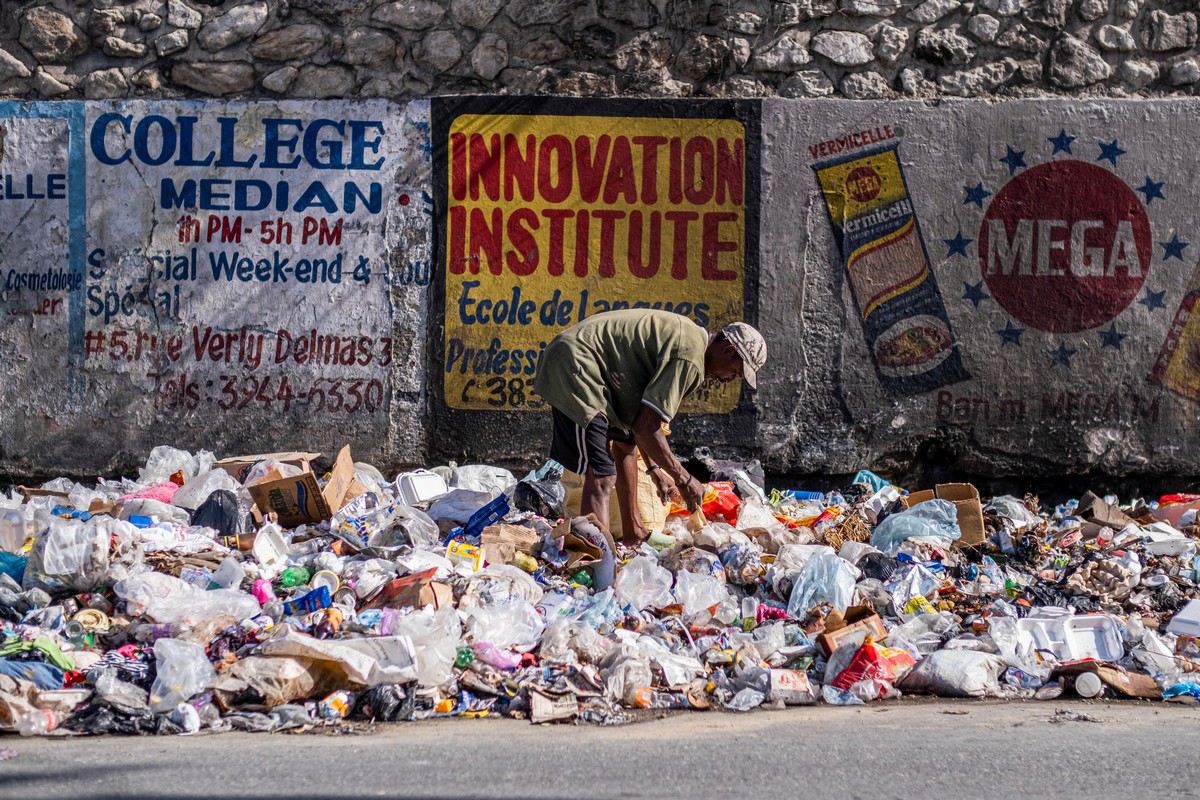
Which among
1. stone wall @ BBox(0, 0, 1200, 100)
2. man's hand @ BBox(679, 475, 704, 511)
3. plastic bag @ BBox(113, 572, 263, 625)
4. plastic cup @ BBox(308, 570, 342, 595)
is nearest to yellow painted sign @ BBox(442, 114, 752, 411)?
stone wall @ BBox(0, 0, 1200, 100)

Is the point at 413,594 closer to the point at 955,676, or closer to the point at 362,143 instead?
the point at 955,676

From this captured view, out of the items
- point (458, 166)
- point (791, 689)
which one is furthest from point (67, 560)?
point (458, 166)

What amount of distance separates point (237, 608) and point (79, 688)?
2.25 feet

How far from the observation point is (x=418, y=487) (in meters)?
6.26

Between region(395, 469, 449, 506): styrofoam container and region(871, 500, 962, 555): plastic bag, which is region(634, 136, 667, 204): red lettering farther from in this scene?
region(871, 500, 962, 555): plastic bag

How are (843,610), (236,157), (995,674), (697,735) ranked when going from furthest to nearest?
1. (236,157)
2. (843,610)
3. (995,674)
4. (697,735)

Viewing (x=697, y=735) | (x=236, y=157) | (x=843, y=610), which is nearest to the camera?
(x=697, y=735)

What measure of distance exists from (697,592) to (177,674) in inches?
80.0

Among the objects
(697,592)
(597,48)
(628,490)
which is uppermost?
(597,48)

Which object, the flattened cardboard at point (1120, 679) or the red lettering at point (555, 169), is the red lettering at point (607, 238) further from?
the flattened cardboard at point (1120, 679)

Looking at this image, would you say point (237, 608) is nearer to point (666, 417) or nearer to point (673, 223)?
point (666, 417)

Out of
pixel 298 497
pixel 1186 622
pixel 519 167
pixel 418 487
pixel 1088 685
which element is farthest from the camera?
pixel 519 167

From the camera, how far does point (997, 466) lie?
6.84 meters

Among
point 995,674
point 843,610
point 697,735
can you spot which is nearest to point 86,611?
point 697,735
